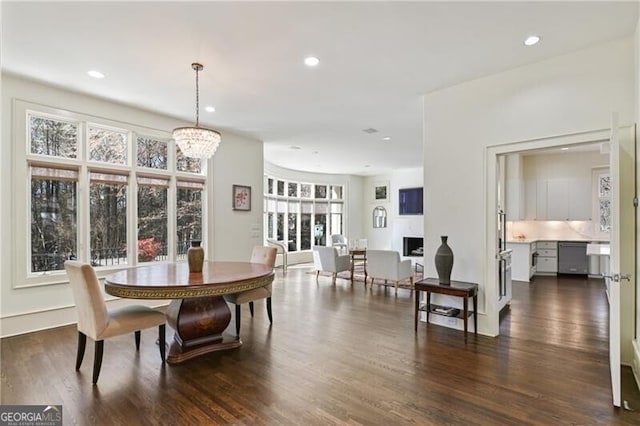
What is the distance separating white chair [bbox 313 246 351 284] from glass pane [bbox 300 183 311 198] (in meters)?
3.66

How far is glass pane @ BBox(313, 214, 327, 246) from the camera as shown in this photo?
442 inches

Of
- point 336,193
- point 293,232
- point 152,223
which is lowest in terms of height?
point 293,232

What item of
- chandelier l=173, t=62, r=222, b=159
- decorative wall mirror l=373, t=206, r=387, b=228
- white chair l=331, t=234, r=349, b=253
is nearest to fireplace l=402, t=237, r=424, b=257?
decorative wall mirror l=373, t=206, r=387, b=228

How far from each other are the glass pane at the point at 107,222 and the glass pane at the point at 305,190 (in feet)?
21.3

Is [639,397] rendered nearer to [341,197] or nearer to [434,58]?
[434,58]

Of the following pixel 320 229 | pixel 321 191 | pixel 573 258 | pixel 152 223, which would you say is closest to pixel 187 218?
pixel 152 223

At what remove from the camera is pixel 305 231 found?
10898 millimetres

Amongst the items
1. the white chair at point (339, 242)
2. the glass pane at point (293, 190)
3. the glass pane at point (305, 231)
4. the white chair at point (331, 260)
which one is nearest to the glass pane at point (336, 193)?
the glass pane at point (305, 231)

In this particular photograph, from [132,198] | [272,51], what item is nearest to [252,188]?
[132,198]

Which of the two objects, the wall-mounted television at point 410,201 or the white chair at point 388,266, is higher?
the wall-mounted television at point 410,201

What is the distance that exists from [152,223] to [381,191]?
8.32m

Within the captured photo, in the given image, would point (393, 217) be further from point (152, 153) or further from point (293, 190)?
point (152, 153)

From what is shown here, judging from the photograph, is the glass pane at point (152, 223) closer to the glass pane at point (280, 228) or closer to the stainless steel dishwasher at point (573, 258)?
the glass pane at point (280, 228)

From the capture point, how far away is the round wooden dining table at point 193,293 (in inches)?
112
